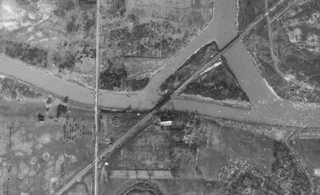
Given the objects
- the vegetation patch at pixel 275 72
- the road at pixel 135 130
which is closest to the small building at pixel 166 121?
the road at pixel 135 130

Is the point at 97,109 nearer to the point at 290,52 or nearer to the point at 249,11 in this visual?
the point at 249,11

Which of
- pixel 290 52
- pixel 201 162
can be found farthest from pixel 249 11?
pixel 201 162

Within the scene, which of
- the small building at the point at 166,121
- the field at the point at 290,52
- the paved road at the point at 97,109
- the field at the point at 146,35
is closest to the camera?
the small building at the point at 166,121

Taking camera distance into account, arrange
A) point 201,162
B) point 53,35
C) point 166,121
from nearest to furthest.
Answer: point 201,162 → point 166,121 → point 53,35

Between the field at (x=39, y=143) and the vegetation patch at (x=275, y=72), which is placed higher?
the vegetation patch at (x=275, y=72)

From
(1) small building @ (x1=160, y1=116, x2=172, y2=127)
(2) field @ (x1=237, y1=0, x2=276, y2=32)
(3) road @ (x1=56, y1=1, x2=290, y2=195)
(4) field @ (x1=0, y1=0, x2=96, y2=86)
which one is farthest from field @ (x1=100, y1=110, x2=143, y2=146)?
(2) field @ (x1=237, y1=0, x2=276, y2=32)

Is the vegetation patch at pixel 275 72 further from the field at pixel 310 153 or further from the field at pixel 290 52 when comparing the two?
the field at pixel 310 153
